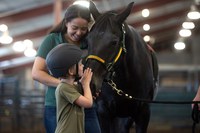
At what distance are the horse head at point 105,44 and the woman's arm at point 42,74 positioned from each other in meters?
0.27

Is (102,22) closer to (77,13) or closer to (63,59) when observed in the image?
(77,13)

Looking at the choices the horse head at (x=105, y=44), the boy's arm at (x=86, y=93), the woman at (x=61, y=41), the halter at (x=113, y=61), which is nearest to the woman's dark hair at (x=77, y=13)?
the woman at (x=61, y=41)

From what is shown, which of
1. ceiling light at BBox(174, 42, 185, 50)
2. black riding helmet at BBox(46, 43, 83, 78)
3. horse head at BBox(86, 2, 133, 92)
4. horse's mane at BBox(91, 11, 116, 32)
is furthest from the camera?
ceiling light at BBox(174, 42, 185, 50)

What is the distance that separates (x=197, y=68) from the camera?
24.0 m

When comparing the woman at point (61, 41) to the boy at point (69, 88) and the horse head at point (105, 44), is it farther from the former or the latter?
the boy at point (69, 88)

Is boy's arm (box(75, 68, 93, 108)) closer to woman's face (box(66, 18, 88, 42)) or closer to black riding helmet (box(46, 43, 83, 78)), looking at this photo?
black riding helmet (box(46, 43, 83, 78))

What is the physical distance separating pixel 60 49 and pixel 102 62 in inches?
14.5

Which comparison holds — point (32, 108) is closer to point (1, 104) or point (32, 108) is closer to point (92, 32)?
point (1, 104)

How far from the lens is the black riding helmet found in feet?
7.29

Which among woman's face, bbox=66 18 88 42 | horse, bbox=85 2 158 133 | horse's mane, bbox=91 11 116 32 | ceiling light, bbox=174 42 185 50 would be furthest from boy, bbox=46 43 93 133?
ceiling light, bbox=174 42 185 50

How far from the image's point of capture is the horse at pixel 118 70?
8.39 ft

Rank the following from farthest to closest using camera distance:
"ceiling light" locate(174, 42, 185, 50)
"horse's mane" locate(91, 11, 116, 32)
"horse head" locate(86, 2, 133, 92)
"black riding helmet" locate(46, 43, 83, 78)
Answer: "ceiling light" locate(174, 42, 185, 50), "horse's mane" locate(91, 11, 116, 32), "horse head" locate(86, 2, 133, 92), "black riding helmet" locate(46, 43, 83, 78)

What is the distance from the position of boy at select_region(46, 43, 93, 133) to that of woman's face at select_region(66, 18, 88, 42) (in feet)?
0.97

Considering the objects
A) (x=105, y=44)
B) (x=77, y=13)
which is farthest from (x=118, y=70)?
(x=77, y=13)
